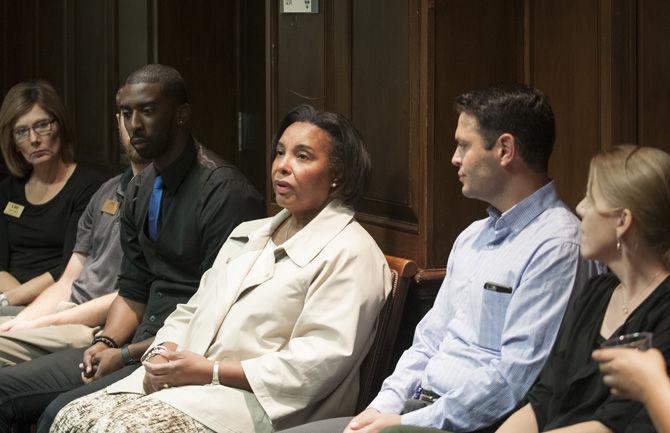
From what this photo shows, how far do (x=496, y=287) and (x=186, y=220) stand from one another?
1.34 meters

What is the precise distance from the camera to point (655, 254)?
2385mm

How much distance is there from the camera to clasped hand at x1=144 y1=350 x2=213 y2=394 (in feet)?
10.4

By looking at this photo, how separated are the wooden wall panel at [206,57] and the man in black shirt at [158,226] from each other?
1.30 meters

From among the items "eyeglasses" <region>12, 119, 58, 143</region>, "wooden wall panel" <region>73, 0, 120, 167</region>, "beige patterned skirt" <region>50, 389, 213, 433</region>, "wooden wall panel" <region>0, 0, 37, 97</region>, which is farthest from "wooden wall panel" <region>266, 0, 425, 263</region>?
"wooden wall panel" <region>0, 0, 37, 97</region>

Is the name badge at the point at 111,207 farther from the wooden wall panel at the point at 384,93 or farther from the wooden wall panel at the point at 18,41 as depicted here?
the wooden wall panel at the point at 18,41

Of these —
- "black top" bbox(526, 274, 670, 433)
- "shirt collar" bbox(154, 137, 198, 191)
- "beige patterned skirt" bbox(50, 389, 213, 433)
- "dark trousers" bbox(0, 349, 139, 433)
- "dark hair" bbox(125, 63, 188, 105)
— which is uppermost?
"dark hair" bbox(125, 63, 188, 105)

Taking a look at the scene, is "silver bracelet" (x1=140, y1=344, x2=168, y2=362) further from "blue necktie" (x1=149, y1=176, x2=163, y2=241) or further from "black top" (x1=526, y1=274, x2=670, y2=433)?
"black top" (x1=526, y1=274, x2=670, y2=433)

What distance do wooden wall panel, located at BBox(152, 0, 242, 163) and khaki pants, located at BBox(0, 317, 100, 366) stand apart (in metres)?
1.46

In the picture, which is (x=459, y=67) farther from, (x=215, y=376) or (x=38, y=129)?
(x=38, y=129)

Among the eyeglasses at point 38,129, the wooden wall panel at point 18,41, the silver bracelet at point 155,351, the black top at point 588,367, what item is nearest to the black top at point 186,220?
the silver bracelet at point 155,351

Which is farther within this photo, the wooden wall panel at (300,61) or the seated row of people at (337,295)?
the wooden wall panel at (300,61)

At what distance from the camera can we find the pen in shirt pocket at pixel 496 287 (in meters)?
2.73

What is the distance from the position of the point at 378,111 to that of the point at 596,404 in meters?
1.50

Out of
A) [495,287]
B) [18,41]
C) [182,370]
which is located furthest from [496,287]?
[18,41]
